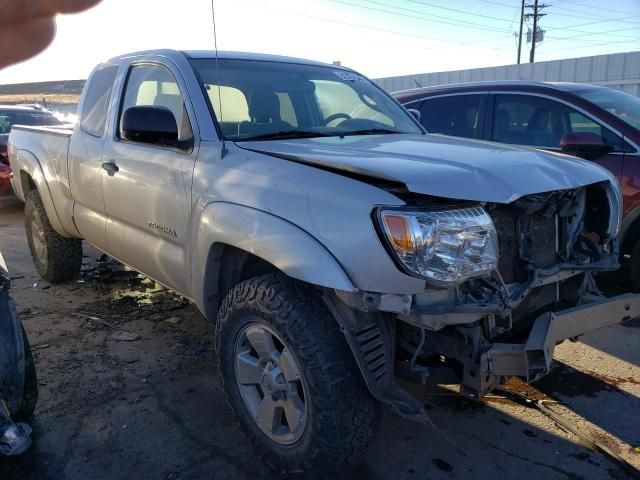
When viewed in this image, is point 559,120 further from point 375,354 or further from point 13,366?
point 13,366

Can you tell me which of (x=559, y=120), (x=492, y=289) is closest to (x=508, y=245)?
(x=492, y=289)

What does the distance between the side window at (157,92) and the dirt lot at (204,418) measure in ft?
5.14

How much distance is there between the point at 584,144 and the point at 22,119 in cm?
883

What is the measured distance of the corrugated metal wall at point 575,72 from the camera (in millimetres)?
17969

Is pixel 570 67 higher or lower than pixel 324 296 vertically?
higher

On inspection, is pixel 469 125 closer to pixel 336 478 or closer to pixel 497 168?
pixel 497 168

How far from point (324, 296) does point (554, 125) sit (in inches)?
145

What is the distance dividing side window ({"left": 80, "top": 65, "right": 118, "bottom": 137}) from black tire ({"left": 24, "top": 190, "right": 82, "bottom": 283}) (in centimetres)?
126

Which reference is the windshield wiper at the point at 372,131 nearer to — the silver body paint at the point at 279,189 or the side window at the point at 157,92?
the silver body paint at the point at 279,189

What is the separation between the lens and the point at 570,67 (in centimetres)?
1988

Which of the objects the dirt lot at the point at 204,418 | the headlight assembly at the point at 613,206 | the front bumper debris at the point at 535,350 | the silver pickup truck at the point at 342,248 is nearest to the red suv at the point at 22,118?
the dirt lot at the point at 204,418

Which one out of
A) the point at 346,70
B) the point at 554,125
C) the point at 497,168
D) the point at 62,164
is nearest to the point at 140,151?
the point at 62,164

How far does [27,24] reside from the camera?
2.84 ft

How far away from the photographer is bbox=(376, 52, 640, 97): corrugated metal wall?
18.0m
